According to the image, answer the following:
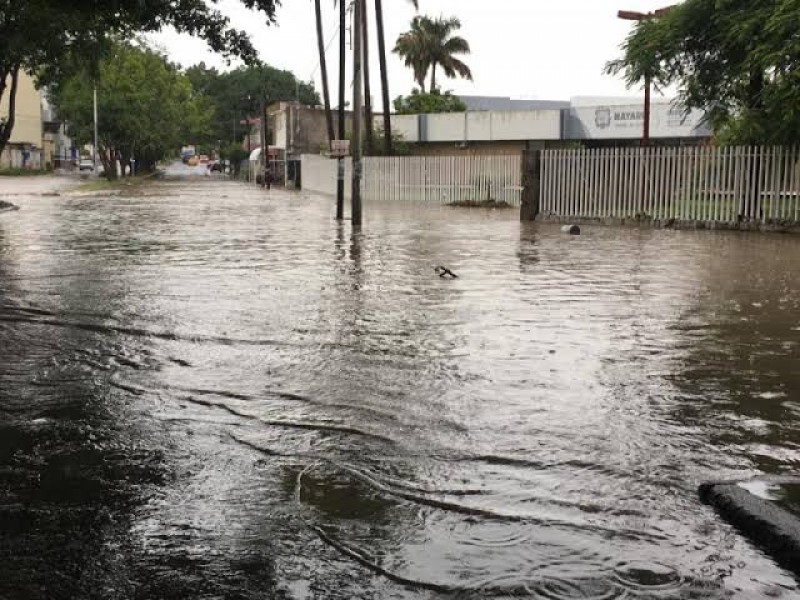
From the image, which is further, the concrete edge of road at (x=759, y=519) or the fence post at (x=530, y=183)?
the fence post at (x=530, y=183)

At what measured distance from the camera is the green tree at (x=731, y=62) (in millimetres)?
18688

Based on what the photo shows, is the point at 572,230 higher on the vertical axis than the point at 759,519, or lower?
higher

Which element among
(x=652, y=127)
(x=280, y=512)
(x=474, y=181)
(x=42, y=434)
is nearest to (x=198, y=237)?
(x=42, y=434)

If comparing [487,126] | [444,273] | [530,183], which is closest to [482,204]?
[530,183]

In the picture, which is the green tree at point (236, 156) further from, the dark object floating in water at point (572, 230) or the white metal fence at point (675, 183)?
the dark object floating in water at point (572, 230)

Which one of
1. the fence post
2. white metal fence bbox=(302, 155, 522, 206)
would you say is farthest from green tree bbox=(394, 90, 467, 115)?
the fence post

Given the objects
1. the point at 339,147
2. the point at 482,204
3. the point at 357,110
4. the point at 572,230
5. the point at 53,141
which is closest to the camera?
the point at 357,110

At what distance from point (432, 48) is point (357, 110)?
47910 mm

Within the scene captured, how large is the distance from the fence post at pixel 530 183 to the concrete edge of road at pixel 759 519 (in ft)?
70.3

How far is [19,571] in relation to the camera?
3334 millimetres

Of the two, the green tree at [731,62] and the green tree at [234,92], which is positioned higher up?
the green tree at [234,92]

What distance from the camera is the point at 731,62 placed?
2231 centimetres

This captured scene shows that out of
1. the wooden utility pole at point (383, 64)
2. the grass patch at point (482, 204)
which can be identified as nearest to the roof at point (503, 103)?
the wooden utility pole at point (383, 64)

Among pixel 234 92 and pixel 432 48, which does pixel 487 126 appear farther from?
pixel 234 92
